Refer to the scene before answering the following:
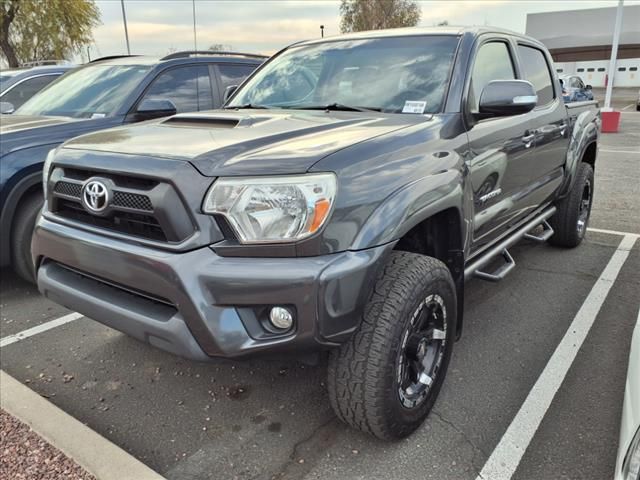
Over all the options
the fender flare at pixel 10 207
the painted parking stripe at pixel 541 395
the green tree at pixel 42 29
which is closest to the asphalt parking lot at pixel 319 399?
the painted parking stripe at pixel 541 395

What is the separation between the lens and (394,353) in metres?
2.23

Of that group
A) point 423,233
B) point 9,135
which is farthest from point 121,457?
point 9,135

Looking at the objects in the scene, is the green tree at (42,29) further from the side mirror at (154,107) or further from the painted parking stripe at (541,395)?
the painted parking stripe at (541,395)

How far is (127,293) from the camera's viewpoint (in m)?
2.35

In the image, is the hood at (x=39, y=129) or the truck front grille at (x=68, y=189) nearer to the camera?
the truck front grille at (x=68, y=189)

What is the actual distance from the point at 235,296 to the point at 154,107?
338 centimetres

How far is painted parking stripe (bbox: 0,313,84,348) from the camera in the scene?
3.60m

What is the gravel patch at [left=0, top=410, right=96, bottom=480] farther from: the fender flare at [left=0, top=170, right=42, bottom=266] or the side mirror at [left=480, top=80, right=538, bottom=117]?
the side mirror at [left=480, top=80, right=538, bottom=117]

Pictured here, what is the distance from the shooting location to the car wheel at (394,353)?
A: 221 centimetres

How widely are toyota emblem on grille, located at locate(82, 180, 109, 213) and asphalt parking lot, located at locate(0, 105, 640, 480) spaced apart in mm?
846

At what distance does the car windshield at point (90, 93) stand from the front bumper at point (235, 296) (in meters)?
3.20

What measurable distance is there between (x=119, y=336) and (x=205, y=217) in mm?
1951

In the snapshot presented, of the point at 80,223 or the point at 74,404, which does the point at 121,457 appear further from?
the point at 80,223

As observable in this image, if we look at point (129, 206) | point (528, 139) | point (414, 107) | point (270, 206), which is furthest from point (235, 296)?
point (528, 139)
